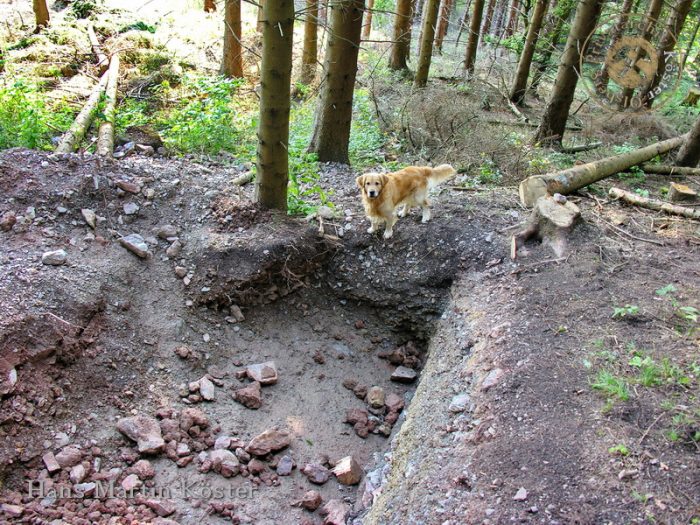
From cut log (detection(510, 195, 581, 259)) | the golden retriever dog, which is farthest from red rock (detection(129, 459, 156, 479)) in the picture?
cut log (detection(510, 195, 581, 259))

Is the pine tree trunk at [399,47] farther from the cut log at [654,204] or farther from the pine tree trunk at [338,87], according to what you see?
the cut log at [654,204]

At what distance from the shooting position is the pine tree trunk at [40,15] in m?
11.8

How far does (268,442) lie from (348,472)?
2.55ft

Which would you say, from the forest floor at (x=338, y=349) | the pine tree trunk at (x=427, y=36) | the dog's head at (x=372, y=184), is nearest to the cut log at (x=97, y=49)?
the forest floor at (x=338, y=349)

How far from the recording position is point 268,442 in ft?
14.3

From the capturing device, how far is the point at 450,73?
14.7 m

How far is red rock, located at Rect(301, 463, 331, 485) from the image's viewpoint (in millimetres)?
4207

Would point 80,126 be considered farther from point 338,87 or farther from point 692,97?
point 692,97

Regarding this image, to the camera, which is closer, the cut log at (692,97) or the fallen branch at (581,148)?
the fallen branch at (581,148)

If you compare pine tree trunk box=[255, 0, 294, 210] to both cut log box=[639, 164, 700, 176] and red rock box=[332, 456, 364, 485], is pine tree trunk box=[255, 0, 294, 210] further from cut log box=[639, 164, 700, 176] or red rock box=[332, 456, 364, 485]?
cut log box=[639, 164, 700, 176]

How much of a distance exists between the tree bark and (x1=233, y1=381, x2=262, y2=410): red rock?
8703 millimetres

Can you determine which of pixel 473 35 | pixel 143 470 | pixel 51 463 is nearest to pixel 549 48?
pixel 473 35

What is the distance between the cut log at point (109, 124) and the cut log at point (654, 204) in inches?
288

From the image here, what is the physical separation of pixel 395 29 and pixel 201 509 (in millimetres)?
11822
